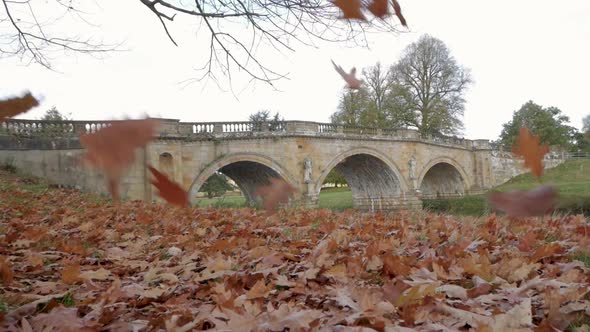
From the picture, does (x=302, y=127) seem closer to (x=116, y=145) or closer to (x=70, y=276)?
(x=70, y=276)

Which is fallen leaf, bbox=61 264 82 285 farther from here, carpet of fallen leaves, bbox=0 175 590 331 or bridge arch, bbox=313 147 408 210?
bridge arch, bbox=313 147 408 210

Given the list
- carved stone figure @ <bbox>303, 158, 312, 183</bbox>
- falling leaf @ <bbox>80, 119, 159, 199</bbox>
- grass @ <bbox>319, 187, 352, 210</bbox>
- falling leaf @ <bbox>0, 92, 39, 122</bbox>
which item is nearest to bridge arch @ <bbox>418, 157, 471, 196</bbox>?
grass @ <bbox>319, 187, 352, 210</bbox>

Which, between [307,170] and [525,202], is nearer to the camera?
[525,202]

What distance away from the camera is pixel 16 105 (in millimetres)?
1517

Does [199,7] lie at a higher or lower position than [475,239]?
higher

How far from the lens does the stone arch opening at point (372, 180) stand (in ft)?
85.6

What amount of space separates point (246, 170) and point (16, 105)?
21.7 m

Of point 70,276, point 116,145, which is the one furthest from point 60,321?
point 116,145

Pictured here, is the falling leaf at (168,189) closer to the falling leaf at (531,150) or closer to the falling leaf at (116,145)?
the falling leaf at (116,145)

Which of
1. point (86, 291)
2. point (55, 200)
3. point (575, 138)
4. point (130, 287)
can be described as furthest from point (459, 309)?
point (55, 200)

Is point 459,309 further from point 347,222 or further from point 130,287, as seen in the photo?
point 347,222

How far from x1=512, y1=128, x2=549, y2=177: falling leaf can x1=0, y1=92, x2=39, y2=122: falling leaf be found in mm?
1494

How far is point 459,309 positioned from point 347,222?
Result: 324 centimetres

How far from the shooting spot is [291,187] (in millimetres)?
1896
